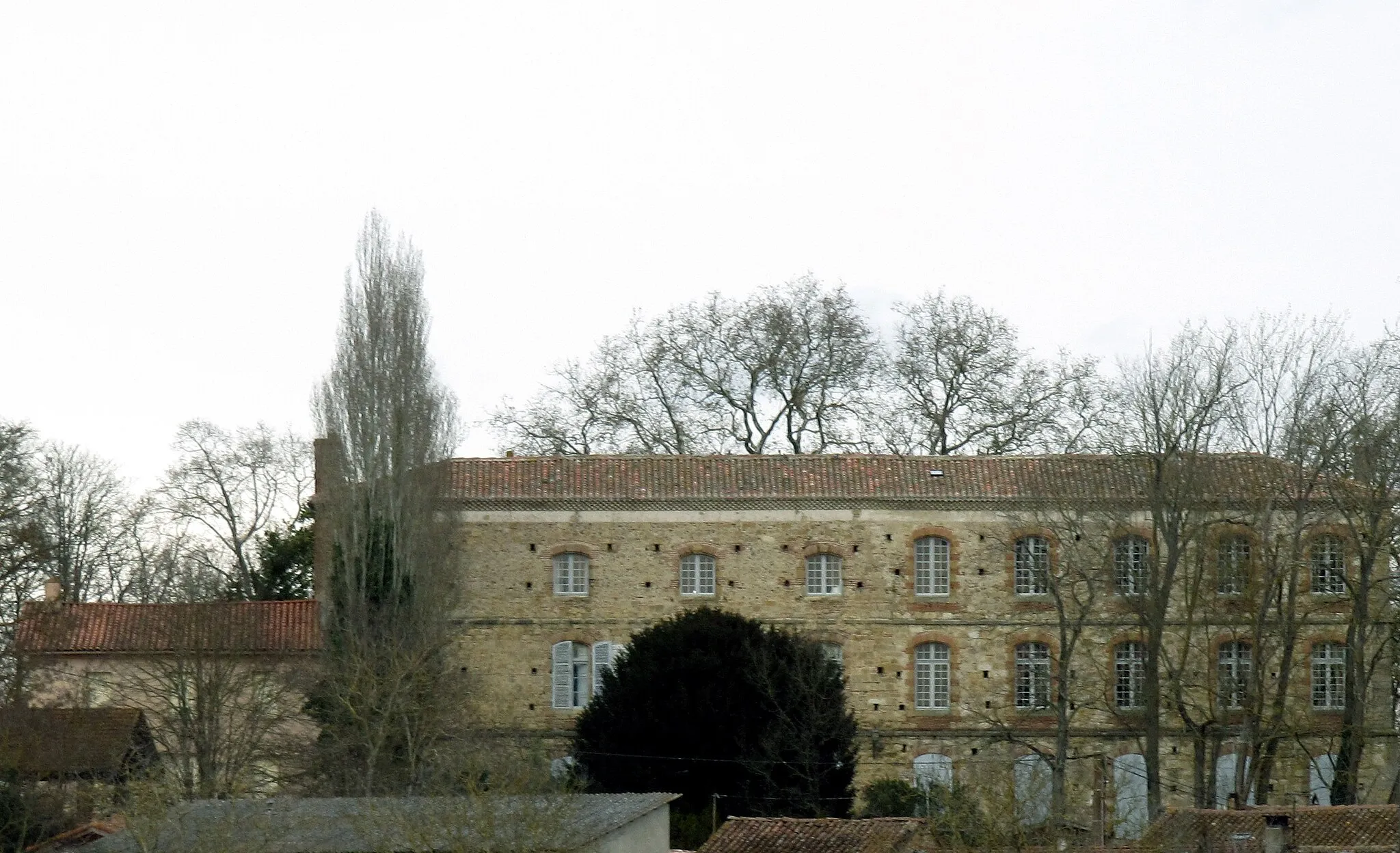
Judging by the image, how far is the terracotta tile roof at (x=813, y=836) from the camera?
2975 centimetres

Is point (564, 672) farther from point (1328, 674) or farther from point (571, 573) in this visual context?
point (1328, 674)

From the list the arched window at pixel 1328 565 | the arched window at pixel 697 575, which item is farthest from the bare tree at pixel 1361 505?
the arched window at pixel 697 575

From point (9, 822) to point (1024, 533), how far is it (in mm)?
20068

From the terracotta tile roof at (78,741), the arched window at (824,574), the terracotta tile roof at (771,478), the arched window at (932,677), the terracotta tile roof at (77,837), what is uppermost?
the terracotta tile roof at (771,478)

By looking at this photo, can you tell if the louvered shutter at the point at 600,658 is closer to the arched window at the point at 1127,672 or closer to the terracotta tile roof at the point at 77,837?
the arched window at the point at 1127,672

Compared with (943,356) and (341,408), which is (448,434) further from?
(943,356)

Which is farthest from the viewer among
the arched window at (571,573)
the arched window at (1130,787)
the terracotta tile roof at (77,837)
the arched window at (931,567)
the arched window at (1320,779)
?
the arched window at (571,573)

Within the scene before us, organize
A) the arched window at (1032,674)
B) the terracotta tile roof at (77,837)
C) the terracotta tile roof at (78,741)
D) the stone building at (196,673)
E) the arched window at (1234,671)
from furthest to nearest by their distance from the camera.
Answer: the arched window at (1032,674) → the arched window at (1234,671) → the stone building at (196,673) → the terracotta tile roof at (78,741) → the terracotta tile roof at (77,837)

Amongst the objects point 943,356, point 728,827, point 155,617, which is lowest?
point 728,827

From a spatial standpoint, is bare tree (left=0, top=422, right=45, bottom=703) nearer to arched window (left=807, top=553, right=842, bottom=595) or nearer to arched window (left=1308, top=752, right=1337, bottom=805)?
arched window (left=807, top=553, right=842, bottom=595)

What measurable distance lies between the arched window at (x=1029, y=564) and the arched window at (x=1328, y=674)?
Result: 17.9ft

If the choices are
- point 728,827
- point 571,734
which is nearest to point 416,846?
point 728,827

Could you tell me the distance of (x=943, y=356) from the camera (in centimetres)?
5206

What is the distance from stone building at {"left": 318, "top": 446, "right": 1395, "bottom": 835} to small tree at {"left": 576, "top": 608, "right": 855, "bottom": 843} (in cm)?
Result: 325
